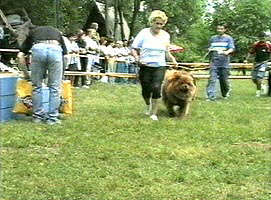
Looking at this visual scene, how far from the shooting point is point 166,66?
9.54 meters

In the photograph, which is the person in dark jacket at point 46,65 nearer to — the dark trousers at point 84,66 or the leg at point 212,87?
the leg at point 212,87

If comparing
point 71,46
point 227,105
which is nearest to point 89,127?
point 227,105

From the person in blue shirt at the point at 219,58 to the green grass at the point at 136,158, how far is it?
3487 millimetres

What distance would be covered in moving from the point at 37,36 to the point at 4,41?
1228 cm

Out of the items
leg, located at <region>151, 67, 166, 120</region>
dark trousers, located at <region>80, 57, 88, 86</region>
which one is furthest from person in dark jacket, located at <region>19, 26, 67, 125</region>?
dark trousers, located at <region>80, 57, 88, 86</region>

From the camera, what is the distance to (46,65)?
841 cm

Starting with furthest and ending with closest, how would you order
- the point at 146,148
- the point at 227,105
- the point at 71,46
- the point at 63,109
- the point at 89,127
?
1. the point at 71,46
2. the point at 227,105
3. the point at 63,109
4. the point at 89,127
5. the point at 146,148

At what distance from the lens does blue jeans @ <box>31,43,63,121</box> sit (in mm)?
8297

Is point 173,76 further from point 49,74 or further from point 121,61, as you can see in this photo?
point 121,61

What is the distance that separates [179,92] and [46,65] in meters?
2.48

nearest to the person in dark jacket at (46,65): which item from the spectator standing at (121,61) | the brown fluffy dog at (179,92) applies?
the brown fluffy dog at (179,92)

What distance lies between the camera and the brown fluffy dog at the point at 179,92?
9.77 metres

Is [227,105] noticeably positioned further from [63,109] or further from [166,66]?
[63,109]

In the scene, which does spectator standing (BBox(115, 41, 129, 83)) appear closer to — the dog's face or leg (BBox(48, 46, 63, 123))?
the dog's face
